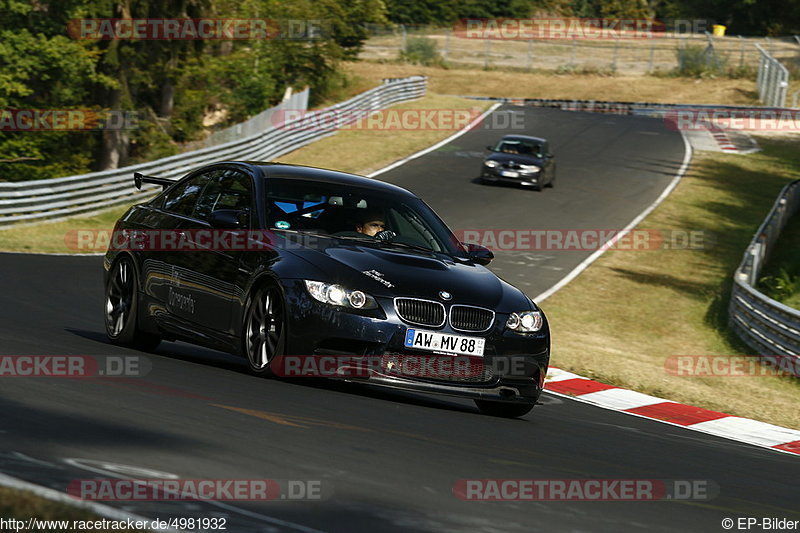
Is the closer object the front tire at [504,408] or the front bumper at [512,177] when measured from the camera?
the front tire at [504,408]

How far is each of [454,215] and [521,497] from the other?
24.2m

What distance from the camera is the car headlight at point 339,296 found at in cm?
836

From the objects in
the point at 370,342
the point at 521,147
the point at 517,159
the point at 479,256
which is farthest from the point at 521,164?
the point at 370,342

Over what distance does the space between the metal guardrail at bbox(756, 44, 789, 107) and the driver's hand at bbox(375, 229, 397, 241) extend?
5209 centimetres

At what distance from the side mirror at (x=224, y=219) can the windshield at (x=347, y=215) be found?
283 mm

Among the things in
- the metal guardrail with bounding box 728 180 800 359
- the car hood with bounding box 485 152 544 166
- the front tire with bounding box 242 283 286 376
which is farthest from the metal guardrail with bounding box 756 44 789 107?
the front tire with bounding box 242 283 286 376

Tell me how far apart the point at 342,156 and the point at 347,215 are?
2891 cm

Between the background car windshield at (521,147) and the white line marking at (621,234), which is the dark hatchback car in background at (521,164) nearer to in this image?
the background car windshield at (521,147)

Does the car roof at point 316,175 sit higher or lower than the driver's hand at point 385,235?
higher

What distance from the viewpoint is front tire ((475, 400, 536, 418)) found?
9.39 meters

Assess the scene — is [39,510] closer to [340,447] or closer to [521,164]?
[340,447]

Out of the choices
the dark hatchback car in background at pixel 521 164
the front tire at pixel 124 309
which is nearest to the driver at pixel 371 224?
the front tire at pixel 124 309

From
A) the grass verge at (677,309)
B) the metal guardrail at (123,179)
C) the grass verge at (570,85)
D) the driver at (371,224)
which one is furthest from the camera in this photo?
the grass verge at (570,85)

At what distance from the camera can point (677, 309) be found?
22.3 meters
